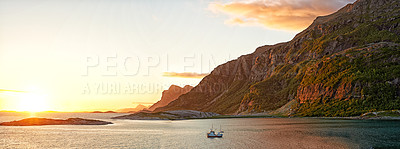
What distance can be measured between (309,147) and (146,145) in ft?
151

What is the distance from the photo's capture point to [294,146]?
8494cm

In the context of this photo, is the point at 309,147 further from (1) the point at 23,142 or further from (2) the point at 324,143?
(1) the point at 23,142

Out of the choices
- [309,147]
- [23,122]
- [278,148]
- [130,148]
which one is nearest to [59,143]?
[130,148]

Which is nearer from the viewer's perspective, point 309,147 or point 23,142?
point 309,147

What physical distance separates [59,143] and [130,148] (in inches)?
1140

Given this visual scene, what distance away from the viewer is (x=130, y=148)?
285 feet

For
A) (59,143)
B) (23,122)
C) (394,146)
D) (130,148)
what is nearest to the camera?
(394,146)

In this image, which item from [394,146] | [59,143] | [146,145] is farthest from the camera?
[59,143]

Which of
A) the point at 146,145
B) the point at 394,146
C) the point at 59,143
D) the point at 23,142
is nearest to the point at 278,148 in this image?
the point at 394,146

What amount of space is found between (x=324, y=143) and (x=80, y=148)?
69507mm

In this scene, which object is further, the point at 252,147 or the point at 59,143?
the point at 59,143

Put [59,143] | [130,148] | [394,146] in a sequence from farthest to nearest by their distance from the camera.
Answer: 1. [59,143]
2. [130,148]
3. [394,146]

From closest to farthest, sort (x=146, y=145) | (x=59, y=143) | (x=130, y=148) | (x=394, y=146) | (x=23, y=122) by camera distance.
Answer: (x=394, y=146) < (x=130, y=148) < (x=146, y=145) < (x=59, y=143) < (x=23, y=122)

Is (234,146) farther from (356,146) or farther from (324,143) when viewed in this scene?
(356,146)
